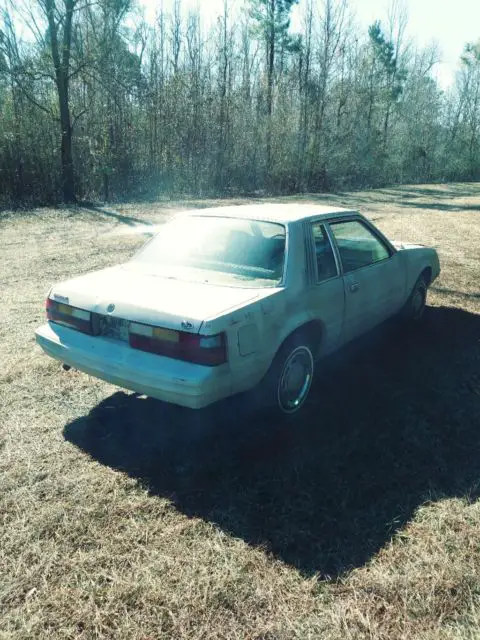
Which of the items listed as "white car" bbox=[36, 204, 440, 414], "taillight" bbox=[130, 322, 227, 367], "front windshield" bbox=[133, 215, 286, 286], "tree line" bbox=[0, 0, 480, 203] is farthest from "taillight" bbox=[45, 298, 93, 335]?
"tree line" bbox=[0, 0, 480, 203]

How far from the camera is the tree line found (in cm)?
1670

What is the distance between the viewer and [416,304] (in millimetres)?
5562

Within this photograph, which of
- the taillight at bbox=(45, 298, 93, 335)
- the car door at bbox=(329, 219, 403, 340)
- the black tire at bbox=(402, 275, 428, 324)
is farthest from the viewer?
the black tire at bbox=(402, 275, 428, 324)

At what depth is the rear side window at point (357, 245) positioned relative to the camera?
13.8 feet

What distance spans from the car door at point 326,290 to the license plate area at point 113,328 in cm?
130

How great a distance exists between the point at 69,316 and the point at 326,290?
1866mm

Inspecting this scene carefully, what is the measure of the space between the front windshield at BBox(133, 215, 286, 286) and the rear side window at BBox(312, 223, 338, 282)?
344 millimetres

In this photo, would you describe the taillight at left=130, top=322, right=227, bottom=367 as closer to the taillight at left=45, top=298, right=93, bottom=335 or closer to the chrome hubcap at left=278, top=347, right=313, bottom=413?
the taillight at left=45, top=298, right=93, bottom=335

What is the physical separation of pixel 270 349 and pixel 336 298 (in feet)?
2.98

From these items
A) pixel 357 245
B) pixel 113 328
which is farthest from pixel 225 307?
pixel 357 245

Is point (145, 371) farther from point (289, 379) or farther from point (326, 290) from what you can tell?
point (326, 290)

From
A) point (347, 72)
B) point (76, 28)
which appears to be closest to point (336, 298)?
point (76, 28)

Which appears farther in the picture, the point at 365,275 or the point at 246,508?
the point at 365,275

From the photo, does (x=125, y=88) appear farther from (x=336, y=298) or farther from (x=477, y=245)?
(x=336, y=298)
